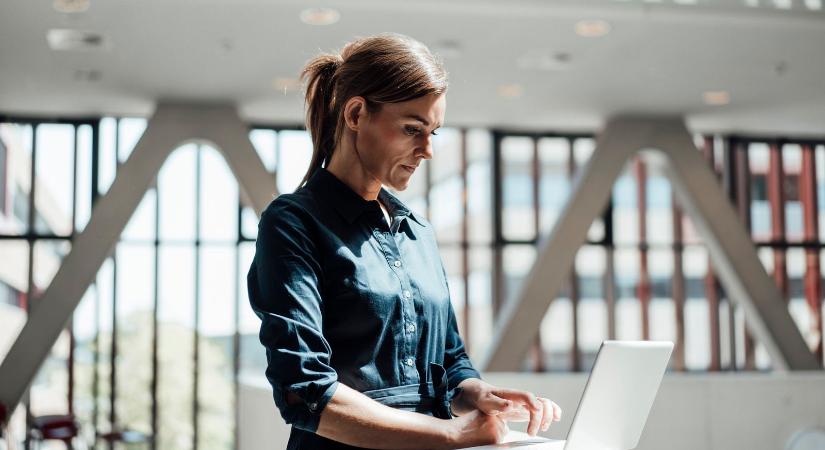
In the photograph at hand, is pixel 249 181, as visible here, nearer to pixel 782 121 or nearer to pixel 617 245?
pixel 617 245

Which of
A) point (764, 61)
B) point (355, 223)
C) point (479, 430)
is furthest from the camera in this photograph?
point (764, 61)

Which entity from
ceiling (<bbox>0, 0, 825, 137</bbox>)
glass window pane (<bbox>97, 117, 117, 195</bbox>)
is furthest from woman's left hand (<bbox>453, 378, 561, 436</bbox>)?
glass window pane (<bbox>97, 117, 117, 195</bbox>)

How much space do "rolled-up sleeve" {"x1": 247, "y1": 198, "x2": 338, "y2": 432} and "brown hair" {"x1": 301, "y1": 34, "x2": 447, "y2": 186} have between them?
213 millimetres

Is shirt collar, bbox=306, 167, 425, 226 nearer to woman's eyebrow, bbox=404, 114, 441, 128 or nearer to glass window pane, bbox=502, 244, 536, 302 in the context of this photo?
woman's eyebrow, bbox=404, 114, 441, 128

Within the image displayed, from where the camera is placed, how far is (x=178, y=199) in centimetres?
1371

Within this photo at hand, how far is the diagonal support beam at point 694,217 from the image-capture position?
12.6 metres

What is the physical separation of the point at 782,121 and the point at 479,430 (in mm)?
13101

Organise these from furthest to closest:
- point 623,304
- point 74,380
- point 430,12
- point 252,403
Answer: point 623,304
point 74,380
point 430,12
point 252,403

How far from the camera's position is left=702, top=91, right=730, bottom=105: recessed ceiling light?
11703 mm

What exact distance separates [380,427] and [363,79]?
0.52m

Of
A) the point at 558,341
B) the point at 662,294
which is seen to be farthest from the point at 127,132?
the point at 662,294

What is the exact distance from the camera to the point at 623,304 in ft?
54.3

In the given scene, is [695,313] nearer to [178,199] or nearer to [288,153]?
[288,153]

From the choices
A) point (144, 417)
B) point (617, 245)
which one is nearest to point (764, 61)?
point (617, 245)
